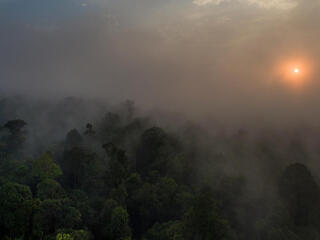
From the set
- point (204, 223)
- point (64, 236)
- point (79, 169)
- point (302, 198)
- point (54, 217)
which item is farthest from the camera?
point (79, 169)

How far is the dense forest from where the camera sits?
42.1m

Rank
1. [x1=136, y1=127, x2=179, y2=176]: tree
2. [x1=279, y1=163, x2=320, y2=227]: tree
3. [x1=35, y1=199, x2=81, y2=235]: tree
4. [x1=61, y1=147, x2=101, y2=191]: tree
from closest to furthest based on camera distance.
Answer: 1. [x1=35, y1=199, x2=81, y2=235]: tree
2. [x1=279, y1=163, x2=320, y2=227]: tree
3. [x1=61, y1=147, x2=101, y2=191]: tree
4. [x1=136, y1=127, x2=179, y2=176]: tree

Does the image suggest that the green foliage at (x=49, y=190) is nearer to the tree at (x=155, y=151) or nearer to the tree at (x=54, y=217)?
the tree at (x=54, y=217)

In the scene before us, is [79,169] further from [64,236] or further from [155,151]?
[64,236]

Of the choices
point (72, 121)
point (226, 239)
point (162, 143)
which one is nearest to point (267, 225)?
point (226, 239)

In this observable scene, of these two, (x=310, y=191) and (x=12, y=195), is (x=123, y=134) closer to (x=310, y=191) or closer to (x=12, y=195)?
(x=12, y=195)

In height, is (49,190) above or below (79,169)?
below

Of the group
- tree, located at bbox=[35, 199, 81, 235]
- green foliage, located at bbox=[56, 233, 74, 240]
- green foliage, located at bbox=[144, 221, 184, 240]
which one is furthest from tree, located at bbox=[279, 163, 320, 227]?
green foliage, located at bbox=[56, 233, 74, 240]

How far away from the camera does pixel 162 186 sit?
5762cm

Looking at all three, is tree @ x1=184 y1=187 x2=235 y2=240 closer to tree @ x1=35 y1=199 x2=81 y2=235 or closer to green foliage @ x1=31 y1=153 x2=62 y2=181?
tree @ x1=35 y1=199 x2=81 y2=235

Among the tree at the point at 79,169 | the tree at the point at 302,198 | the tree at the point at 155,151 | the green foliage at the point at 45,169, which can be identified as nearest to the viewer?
the tree at the point at 302,198

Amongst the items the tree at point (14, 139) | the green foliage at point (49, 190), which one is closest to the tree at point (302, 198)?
the green foliage at point (49, 190)

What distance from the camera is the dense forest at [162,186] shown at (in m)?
42.1

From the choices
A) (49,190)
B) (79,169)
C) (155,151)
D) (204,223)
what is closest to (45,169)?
(79,169)
